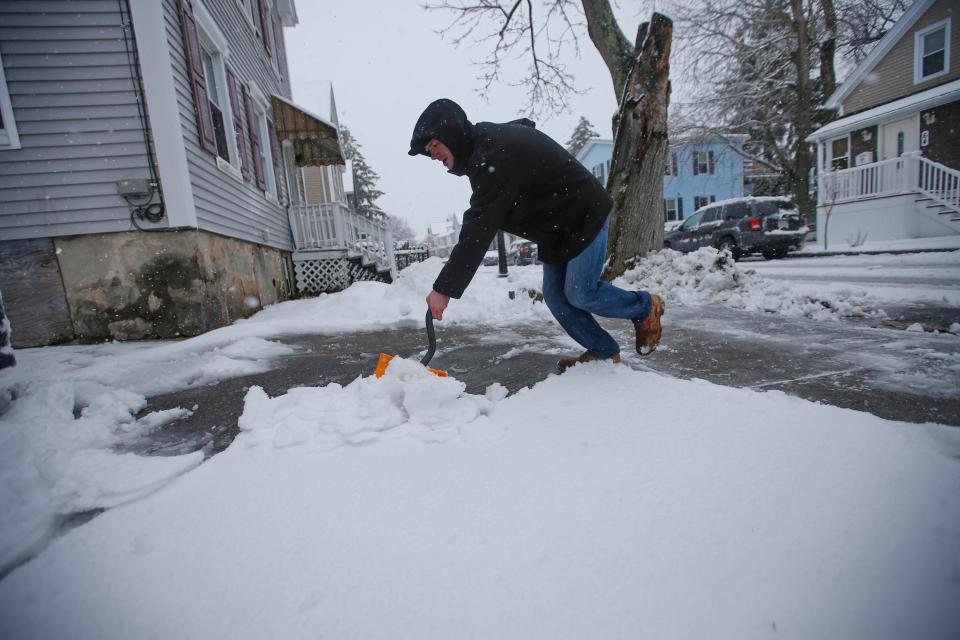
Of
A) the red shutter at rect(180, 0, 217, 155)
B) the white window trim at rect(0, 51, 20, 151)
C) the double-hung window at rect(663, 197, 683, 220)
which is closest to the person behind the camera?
the white window trim at rect(0, 51, 20, 151)

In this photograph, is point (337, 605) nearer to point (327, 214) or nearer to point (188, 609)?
point (188, 609)

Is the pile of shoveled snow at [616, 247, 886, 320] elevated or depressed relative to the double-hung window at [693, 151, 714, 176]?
depressed

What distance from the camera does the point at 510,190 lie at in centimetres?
185

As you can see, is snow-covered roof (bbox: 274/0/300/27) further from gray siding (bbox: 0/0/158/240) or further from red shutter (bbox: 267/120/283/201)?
gray siding (bbox: 0/0/158/240)

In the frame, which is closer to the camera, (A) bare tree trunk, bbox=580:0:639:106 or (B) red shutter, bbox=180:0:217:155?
(B) red shutter, bbox=180:0:217:155

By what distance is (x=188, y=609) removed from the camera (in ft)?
3.02

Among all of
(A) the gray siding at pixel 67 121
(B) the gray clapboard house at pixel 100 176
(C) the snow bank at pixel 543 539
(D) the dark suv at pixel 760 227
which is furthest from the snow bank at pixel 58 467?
(D) the dark suv at pixel 760 227

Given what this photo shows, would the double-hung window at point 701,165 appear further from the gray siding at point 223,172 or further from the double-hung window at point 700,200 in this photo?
the gray siding at point 223,172

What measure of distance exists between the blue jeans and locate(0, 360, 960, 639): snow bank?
2.20ft

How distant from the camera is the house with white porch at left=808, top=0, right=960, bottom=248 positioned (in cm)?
1190

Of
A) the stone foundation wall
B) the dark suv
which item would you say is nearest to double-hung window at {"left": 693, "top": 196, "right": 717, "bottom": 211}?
the dark suv

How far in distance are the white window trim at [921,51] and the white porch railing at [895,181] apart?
11.2 ft

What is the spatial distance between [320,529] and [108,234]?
5.15 metres

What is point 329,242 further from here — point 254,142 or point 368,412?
point 368,412
